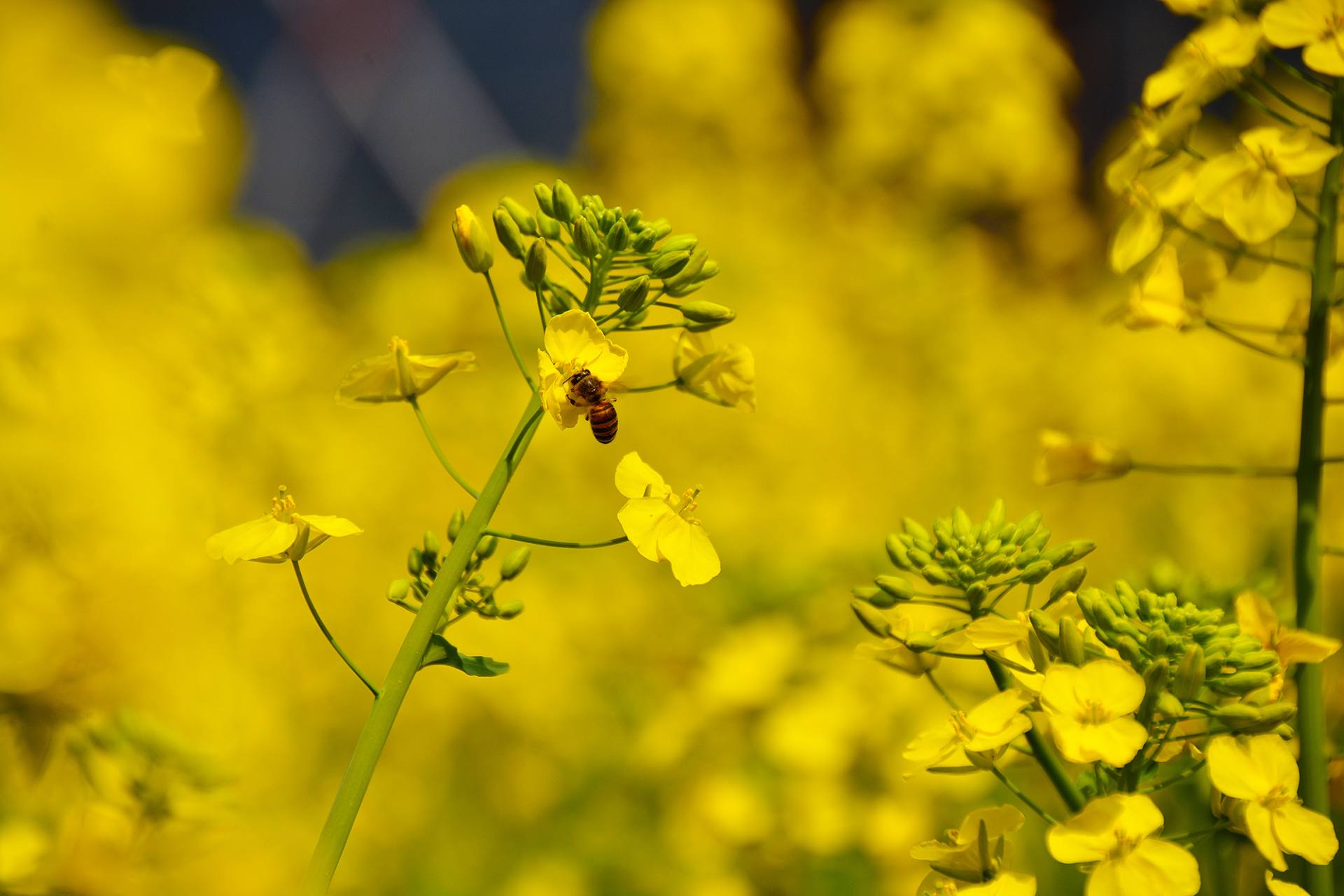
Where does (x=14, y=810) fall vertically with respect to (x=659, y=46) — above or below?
below

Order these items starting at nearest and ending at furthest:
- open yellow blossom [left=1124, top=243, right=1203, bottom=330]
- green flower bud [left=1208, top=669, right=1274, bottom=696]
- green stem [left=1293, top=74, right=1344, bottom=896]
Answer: green flower bud [left=1208, top=669, right=1274, bottom=696]
green stem [left=1293, top=74, right=1344, bottom=896]
open yellow blossom [left=1124, top=243, right=1203, bottom=330]

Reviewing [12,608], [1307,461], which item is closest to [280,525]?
[12,608]

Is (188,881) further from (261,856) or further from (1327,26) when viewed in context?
(1327,26)

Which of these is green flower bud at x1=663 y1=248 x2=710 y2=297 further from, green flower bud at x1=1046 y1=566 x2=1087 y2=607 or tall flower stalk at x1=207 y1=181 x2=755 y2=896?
green flower bud at x1=1046 y1=566 x2=1087 y2=607

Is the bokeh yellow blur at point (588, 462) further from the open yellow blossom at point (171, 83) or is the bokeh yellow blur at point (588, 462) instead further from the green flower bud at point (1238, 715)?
the green flower bud at point (1238, 715)

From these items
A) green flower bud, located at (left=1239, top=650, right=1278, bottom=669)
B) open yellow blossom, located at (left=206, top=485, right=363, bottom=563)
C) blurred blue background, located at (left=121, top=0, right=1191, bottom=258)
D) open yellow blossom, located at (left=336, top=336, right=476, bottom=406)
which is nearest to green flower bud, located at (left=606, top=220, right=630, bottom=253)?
open yellow blossom, located at (left=336, top=336, right=476, bottom=406)
